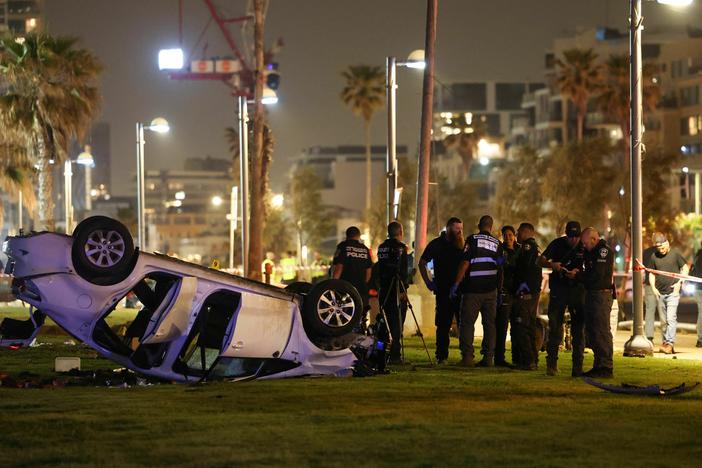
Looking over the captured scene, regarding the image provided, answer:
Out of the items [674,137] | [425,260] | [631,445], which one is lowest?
[631,445]

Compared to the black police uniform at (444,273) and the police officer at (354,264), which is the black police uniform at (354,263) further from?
the black police uniform at (444,273)

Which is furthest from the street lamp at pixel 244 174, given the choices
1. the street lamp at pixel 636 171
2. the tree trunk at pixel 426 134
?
the street lamp at pixel 636 171

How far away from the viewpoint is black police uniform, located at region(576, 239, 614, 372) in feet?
53.8

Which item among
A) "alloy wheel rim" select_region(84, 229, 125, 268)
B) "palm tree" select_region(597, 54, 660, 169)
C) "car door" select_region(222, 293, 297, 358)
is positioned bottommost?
"car door" select_region(222, 293, 297, 358)

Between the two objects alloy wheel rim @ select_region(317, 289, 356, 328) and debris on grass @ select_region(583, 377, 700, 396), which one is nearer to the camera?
debris on grass @ select_region(583, 377, 700, 396)

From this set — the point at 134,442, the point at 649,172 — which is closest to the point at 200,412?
the point at 134,442

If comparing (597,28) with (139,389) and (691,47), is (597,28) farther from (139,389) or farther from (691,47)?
(139,389)

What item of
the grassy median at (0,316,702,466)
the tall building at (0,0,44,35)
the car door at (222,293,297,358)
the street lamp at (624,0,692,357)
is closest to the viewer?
the grassy median at (0,316,702,466)

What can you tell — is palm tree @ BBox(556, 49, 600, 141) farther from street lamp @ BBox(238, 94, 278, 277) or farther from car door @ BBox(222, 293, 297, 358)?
car door @ BBox(222, 293, 297, 358)

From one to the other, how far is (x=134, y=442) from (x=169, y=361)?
412 cm

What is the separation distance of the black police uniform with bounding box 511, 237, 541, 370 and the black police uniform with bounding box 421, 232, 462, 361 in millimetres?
791

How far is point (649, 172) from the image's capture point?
74688 millimetres

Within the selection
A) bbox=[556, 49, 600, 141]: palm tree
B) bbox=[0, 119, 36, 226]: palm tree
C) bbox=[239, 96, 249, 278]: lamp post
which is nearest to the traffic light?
bbox=[239, 96, 249, 278]: lamp post

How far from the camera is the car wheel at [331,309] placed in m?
15.4
